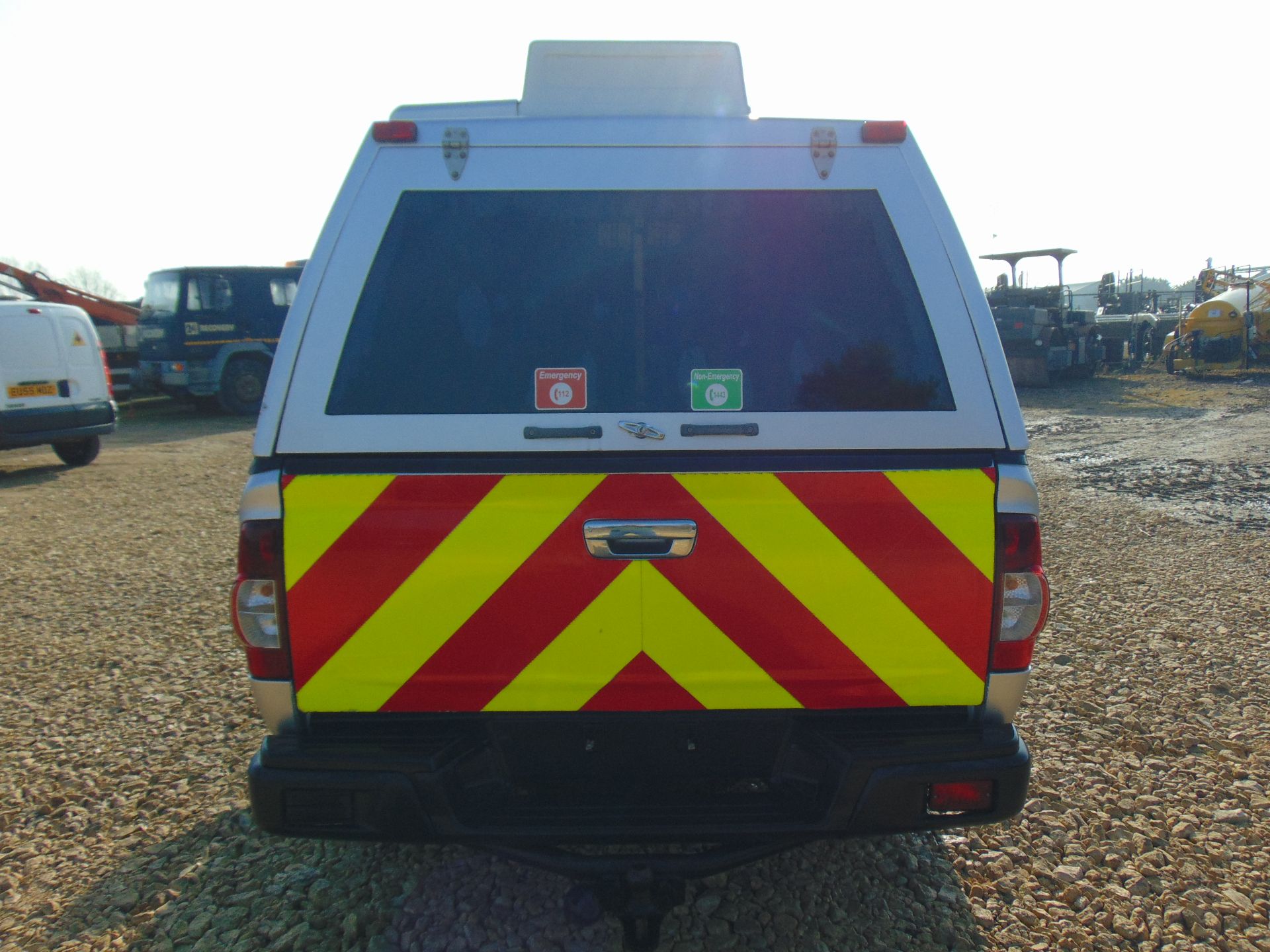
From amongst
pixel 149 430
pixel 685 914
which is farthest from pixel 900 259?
pixel 149 430

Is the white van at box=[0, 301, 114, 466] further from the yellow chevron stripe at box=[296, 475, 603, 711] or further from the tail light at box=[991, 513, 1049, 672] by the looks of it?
the tail light at box=[991, 513, 1049, 672]

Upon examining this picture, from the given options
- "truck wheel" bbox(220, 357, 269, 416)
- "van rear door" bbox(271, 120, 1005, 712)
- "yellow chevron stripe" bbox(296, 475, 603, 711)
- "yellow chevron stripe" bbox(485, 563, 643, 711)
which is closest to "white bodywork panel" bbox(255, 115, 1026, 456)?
"van rear door" bbox(271, 120, 1005, 712)

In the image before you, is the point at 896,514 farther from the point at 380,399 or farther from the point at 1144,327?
the point at 1144,327

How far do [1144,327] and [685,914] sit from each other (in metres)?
26.3

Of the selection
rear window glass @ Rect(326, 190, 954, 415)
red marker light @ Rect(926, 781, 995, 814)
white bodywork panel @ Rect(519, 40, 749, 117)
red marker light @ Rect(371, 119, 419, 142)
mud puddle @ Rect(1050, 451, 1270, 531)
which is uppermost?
white bodywork panel @ Rect(519, 40, 749, 117)

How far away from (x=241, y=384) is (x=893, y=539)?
51.6 feet

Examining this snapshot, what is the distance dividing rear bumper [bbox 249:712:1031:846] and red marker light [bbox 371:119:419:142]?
137 cm

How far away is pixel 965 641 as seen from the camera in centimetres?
196

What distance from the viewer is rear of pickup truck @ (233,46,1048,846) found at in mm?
1922

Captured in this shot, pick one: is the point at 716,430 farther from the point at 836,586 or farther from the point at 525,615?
the point at 525,615

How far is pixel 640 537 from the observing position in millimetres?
1929

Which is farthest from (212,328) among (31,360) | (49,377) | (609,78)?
(609,78)

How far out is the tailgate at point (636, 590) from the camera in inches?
75.6

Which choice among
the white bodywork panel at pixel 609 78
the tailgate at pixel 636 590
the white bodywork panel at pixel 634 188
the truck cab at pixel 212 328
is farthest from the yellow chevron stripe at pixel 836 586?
the truck cab at pixel 212 328
